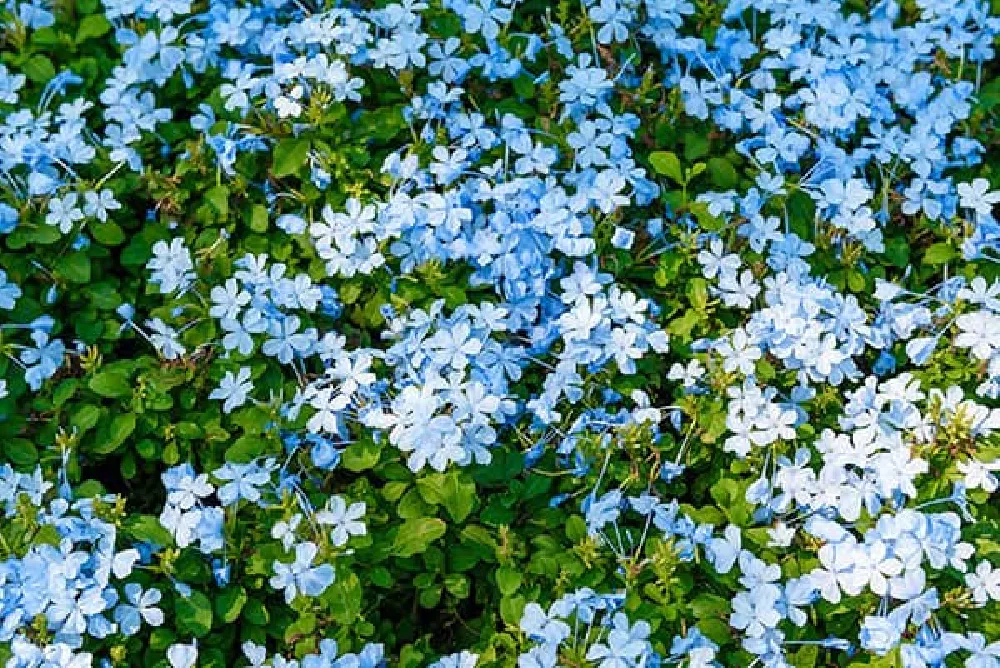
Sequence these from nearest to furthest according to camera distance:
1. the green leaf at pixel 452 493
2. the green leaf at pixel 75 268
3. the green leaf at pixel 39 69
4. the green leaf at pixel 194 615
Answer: the green leaf at pixel 194 615 → the green leaf at pixel 452 493 → the green leaf at pixel 75 268 → the green leaf at pixel 39 69

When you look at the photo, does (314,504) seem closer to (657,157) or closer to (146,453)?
(146,453)

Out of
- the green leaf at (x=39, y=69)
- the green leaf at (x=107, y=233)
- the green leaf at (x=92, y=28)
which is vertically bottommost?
the green leaf at (x=107, y=233)

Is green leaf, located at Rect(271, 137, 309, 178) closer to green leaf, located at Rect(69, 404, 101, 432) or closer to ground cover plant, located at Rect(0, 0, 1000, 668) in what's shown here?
ground cover plant, located at Rect(0, 0, 1000, 668)

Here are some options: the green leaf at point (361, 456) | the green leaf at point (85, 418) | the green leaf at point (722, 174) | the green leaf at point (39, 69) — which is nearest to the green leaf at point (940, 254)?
the green leaf at point (722, 174)

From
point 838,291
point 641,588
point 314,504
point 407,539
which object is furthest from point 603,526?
point 838,291

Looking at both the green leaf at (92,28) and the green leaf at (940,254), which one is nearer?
the green leaf at (940,254)

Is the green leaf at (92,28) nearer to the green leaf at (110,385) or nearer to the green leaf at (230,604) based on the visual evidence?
the green leaf at (110,385)

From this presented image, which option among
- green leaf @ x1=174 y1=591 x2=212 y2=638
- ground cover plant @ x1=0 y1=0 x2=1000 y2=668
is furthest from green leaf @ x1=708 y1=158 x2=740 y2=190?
green leaf @ x1=174 y1=591 x2=212 y2=638
